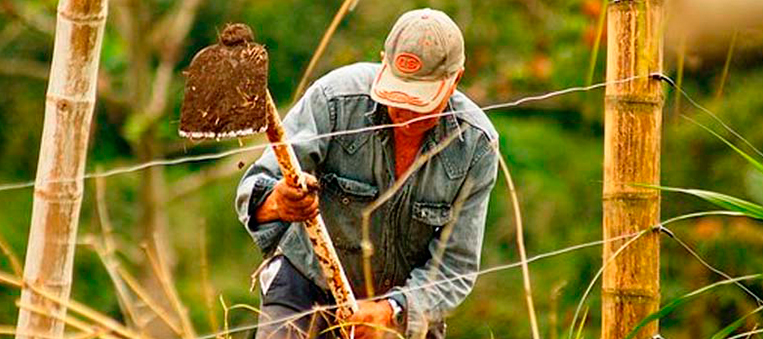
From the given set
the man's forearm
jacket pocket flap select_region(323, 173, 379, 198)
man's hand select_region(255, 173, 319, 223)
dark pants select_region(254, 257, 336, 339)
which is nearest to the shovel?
man's hand select_region(255, 173, 319, 223)

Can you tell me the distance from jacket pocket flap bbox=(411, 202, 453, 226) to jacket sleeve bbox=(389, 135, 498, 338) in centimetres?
3

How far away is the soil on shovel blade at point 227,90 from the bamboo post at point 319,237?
0.43 ft

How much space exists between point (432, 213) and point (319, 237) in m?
0.65

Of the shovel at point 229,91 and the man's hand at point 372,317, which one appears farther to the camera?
the man's hand at point 372,317

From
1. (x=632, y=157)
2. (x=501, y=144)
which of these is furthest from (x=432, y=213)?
(x=501, y=144)

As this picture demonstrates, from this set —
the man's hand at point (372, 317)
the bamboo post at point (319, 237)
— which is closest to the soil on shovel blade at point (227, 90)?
the bamboo post at point (319, 237)

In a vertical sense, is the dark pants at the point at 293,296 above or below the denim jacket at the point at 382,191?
below

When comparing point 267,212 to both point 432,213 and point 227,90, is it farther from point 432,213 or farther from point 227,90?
point 227,90

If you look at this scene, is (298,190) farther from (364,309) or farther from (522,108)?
(522,108)

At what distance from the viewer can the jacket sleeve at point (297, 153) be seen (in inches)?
214

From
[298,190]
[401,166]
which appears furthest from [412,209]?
[298,190]

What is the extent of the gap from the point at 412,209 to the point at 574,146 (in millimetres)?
10219

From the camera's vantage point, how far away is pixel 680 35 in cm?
430

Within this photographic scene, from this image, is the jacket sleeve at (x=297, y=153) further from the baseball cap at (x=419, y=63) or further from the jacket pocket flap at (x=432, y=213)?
the jacket pocket flap at (x=432, y=213)
